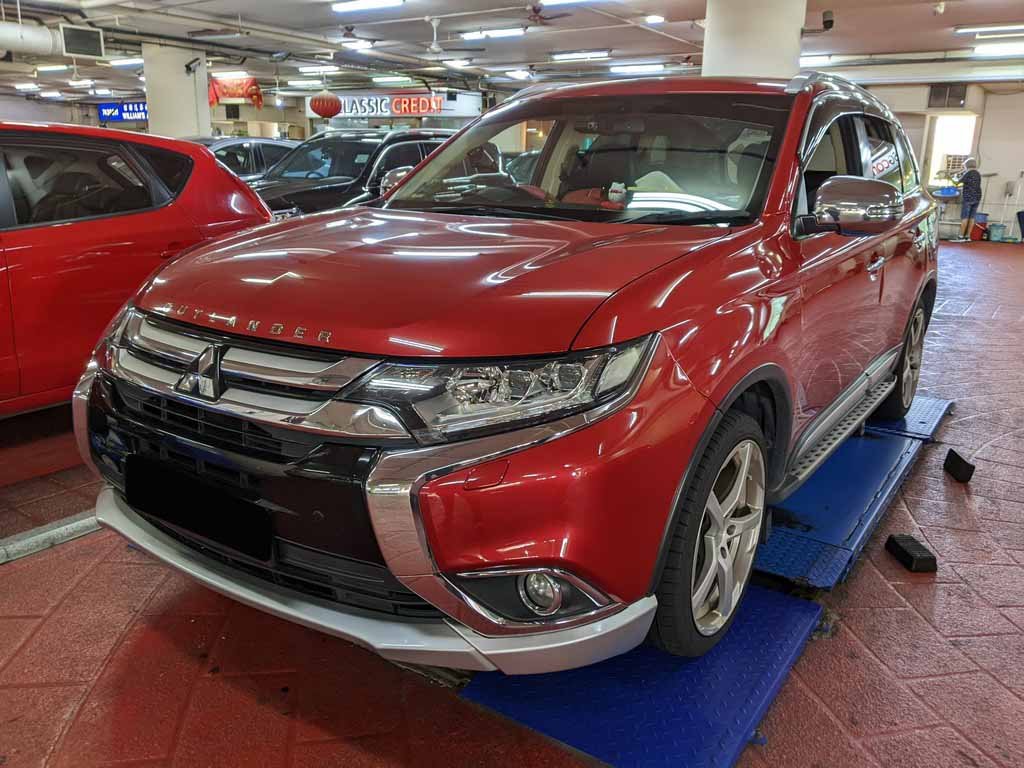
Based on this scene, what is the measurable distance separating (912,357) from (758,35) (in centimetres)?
525

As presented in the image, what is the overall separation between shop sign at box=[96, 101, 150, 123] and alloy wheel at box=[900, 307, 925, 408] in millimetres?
26238

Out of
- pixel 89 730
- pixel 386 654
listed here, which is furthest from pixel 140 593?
pixel 386 654

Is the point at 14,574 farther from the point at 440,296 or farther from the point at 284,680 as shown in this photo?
the point at 440,296

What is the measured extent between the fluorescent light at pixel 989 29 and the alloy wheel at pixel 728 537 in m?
14.4

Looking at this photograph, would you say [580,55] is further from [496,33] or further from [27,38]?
[27,38]

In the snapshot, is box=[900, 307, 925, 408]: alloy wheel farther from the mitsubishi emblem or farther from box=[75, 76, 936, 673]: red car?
the mitsubishi emblem

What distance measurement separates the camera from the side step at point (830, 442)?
104 inches

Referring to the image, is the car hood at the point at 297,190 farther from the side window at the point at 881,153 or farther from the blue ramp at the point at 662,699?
the blue ramp at the point at 662,699

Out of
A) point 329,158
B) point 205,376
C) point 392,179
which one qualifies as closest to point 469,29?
point 329,158

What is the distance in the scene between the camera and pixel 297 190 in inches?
329

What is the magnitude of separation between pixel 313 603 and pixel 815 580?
1.63 metres

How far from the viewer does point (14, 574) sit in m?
2.69

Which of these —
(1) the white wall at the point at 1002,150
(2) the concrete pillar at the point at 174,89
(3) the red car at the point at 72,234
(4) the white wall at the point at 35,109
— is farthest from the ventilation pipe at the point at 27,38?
(4) the white wall at the point at 35,109

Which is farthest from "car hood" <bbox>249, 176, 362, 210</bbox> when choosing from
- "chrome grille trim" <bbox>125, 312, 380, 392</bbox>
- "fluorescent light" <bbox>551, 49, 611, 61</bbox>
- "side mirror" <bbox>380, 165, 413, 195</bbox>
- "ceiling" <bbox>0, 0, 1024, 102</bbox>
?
"fluorescent light" <bbox>551, 49, 611, 61</bbox>
